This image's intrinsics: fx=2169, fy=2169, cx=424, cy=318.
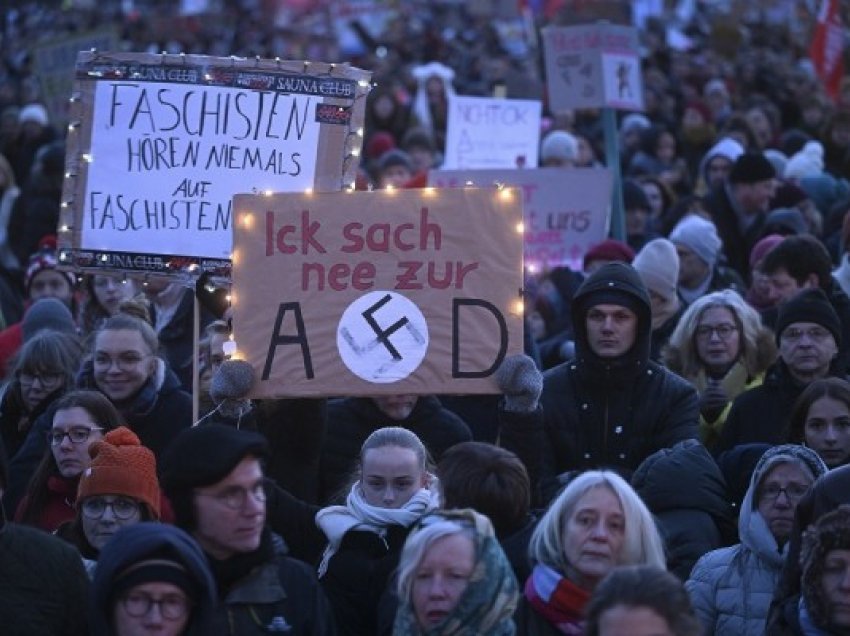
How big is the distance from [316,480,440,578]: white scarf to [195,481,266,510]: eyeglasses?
0.81m

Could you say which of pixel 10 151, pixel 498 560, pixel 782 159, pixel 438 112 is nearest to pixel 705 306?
pixel 498 560

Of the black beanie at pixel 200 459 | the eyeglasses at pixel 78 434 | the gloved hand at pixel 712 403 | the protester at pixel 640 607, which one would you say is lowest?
the protester at pixel 640 607

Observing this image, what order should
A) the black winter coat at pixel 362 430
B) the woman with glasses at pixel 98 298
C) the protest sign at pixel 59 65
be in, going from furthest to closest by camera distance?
the protest sign at pixel 59 65
the woman with glasses at pixel 98 298
the black winter coat at pixel 362 430

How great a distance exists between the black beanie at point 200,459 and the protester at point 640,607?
1.04m

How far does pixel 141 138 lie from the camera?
8109 millimetres

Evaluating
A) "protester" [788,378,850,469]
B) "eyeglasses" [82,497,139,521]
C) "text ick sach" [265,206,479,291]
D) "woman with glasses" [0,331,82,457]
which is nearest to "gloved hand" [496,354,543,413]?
"text ick sach" [265,206,479,291]

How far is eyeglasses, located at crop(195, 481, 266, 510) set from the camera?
5.57 m

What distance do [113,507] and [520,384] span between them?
4.37 ft

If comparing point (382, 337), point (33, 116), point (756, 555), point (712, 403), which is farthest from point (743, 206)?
point (33, 116)

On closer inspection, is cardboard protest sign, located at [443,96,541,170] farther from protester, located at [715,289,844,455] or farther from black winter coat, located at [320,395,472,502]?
black winter coat, located at [320,395,472,502]

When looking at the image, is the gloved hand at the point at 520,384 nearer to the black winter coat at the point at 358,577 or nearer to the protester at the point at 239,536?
the black winter coat at the point at 358,577

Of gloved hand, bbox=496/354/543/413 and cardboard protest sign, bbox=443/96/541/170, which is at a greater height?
cardboard protest sign, bbox=443/96/541/170

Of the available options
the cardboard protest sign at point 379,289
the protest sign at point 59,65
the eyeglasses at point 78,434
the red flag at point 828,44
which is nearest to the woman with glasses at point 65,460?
the eyeglasses at point 78,434

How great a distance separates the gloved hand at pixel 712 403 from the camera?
27.9 ft
